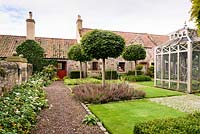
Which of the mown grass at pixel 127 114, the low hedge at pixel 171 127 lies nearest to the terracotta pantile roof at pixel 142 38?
the mown grass at pixel 127 114

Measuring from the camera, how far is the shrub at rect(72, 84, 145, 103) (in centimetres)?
997

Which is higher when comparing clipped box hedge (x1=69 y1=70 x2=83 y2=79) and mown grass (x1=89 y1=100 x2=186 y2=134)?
clipped box hedge (x1=69 y1=70 x2=83 y2=79)

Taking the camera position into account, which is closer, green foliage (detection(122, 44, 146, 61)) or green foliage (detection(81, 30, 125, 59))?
green foliage (detection(81, 30, 125, 59))

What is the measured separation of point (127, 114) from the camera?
7.56 meters

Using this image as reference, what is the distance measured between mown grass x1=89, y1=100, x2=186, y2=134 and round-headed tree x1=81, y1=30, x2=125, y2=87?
3.39m

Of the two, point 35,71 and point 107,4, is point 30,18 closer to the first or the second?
point 35,71

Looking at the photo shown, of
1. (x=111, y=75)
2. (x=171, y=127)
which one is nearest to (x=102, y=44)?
(x=171, y=127)

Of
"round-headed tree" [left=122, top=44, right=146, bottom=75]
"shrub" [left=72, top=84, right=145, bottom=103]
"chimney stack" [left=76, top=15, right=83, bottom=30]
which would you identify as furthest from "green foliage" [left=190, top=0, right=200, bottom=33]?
"chimney stack" [left=76, top=15, right=83, bottom=30]

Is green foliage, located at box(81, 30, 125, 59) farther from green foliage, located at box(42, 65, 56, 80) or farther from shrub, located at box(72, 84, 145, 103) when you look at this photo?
green foliage, located at box(42, 65, 56, 80)

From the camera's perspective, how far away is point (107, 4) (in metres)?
13.2

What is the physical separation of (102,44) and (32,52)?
13.6m

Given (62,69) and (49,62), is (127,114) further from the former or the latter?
(62,69)

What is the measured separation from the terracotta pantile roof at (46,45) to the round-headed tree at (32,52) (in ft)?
7.62

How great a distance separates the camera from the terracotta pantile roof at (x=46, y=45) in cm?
2552
